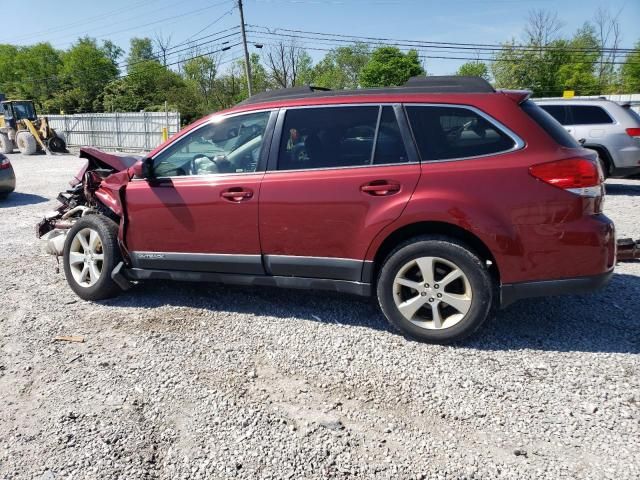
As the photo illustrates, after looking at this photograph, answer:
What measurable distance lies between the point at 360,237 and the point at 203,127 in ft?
5.59

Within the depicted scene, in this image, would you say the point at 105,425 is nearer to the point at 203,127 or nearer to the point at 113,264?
the point at 113,264

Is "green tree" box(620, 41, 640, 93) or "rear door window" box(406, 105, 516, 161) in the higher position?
"green tree" box(620, 41, 640, 93)

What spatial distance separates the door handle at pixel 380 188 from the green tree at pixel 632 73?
58.5m

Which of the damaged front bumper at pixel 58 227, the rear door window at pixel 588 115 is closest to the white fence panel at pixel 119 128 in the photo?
the rear door window at pixel 588 115

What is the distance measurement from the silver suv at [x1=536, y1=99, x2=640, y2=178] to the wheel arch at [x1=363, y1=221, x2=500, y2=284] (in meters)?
7.89

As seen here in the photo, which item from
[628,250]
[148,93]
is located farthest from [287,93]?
[148,93]

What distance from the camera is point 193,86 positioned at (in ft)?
191

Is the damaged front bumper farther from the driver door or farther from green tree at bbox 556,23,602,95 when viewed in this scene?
green tree at bbox 556,23,602,95

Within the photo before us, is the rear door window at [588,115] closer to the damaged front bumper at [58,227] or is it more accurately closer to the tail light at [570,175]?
the tail light at [570,175]

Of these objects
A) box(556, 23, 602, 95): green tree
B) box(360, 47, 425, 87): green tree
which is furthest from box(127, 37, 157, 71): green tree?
box(556, 23, 602, 95): green tree

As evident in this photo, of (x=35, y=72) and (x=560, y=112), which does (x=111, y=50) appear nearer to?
(x=35, y=72)

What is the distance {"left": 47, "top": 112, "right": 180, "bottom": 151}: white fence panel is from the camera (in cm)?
2525

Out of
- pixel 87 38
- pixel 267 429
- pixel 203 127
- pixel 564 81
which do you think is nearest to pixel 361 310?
pixel 267 429

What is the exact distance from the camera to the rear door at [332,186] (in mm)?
3531
